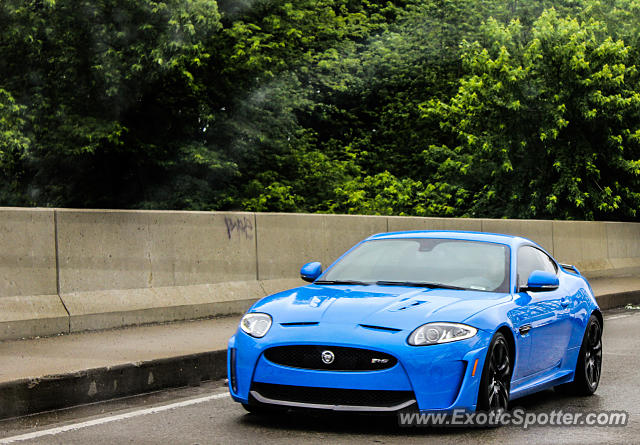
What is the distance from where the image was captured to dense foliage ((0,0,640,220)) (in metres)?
25.5

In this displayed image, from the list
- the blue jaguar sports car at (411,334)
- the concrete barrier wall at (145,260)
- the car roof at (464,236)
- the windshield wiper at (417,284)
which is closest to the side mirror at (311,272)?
the blue jaguar sports car at (411,334)

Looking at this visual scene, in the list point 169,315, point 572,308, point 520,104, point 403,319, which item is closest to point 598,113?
point 520,104

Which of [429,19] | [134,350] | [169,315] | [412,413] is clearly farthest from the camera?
[429,19]

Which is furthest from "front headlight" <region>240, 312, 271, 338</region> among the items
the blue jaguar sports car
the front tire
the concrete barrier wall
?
the concrete barrier wall

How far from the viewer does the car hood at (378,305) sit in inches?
248

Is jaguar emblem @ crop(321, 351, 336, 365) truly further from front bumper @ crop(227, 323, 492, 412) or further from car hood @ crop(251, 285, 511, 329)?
car hood @ crop(251, 285, 511, 329)

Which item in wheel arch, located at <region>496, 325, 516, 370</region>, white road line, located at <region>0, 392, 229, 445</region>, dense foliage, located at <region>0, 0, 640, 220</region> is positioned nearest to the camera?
white road line, located at <region>0, 392, 229, 445</region>

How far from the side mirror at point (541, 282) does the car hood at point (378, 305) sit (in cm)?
25

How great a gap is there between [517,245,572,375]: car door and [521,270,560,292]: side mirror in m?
0.11

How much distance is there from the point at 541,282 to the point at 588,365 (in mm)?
1379

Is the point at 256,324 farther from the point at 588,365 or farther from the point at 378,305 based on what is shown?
the point at 588,365

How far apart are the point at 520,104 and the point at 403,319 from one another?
23858 mm

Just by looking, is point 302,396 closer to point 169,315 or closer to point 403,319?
point 403,319

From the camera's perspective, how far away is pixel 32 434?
636 cm
